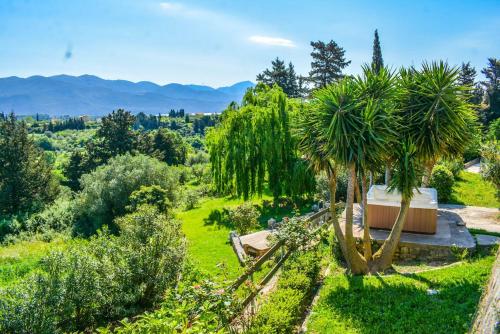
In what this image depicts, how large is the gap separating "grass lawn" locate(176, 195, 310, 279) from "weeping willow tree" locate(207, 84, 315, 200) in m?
1.70

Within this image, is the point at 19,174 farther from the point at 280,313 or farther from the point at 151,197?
the point at 280,313

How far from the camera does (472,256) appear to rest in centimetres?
1068

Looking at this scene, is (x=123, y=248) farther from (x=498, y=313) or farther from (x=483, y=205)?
(x=483, y=205)

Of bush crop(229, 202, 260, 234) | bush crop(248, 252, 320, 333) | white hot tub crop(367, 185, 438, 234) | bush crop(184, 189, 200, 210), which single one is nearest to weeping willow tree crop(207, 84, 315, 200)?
bush crop(229, 202, 260, 234)

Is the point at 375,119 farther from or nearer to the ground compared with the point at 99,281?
farther from the ground

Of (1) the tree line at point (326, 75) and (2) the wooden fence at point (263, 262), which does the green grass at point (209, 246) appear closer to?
(2) the wooden fence at point (263, 262)

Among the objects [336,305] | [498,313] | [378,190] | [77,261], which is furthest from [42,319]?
[378,190]

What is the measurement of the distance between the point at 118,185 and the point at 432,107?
20.6 metres

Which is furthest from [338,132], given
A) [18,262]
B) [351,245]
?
[18,262]

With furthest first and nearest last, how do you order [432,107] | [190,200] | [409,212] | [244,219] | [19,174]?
[19,174] → [190,200] → [244,219] → [409,212] → [432,107]

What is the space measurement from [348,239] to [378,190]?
448 cm

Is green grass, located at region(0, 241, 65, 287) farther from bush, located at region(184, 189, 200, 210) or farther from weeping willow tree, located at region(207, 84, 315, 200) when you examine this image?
bush, located at region(184, 189, 200, 210)

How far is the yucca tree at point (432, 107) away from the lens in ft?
32.0

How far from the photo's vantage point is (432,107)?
9.70m
